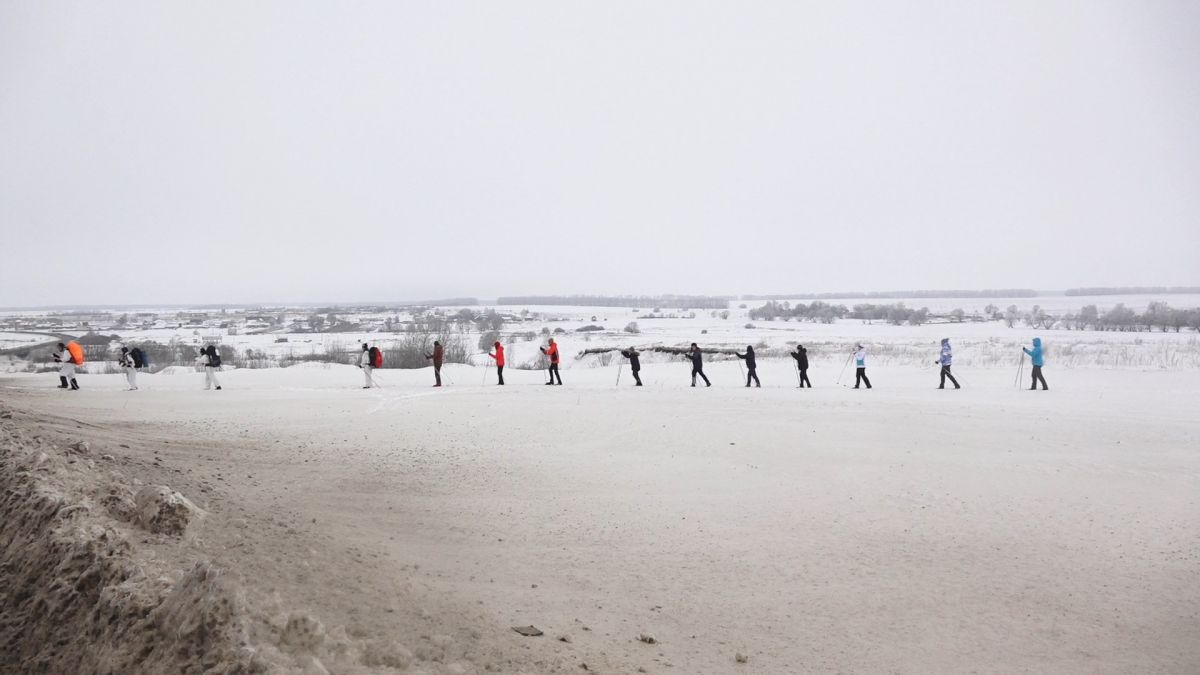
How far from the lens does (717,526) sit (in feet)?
30.0

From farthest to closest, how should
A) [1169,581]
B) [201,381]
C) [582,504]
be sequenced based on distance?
[201,381] → [582,504] → [1169,581]

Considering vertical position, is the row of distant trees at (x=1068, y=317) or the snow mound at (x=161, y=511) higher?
the snow mound at (x=161, y=511)

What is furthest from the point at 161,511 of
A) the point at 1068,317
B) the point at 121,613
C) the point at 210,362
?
the point at 1068,317

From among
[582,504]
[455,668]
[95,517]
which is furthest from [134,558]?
[582,504]

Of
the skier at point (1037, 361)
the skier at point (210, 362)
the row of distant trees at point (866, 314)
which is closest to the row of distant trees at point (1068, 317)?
the row of distant trees at point (866, 314)

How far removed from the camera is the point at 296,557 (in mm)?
5832

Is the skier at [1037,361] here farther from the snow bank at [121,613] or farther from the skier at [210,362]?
the skier at [210,362]

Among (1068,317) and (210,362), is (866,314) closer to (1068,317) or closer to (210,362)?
(1068,317)

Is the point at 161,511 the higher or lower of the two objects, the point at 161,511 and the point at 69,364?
the higher

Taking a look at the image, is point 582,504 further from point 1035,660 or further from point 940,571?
point 1035,660

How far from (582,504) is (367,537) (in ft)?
11.2

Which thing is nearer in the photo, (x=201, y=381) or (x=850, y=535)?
(x=850, y=535)

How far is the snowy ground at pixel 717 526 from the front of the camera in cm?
584

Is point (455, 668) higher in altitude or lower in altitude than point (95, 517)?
lower
